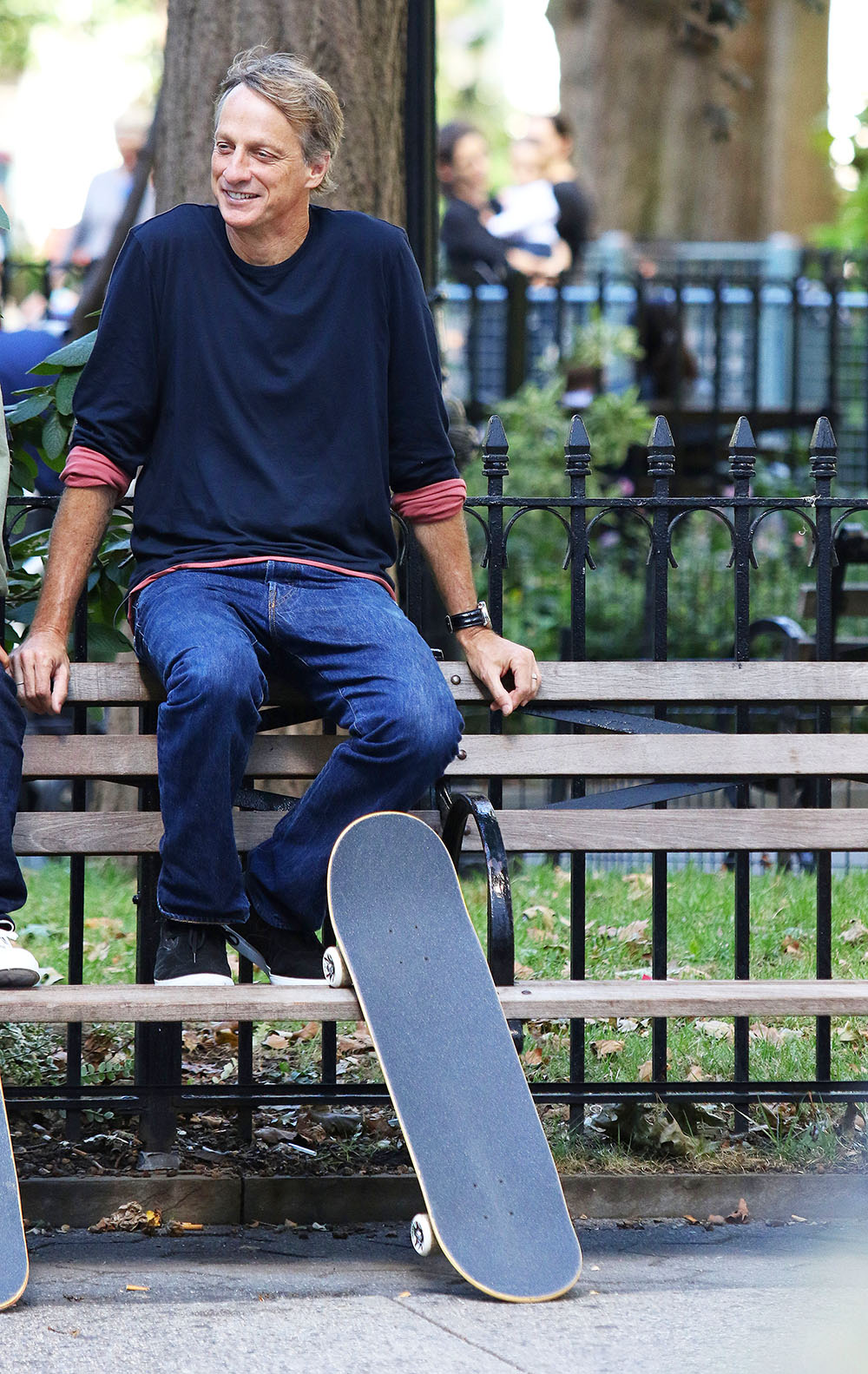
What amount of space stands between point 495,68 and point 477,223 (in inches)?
1218

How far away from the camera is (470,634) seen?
11.4ft

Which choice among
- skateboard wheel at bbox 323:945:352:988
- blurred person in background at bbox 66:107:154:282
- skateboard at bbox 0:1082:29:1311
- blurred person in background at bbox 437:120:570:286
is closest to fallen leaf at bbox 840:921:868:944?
skateboard wheel at bbox 323:945:352:988

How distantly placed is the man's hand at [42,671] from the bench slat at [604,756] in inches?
4.6

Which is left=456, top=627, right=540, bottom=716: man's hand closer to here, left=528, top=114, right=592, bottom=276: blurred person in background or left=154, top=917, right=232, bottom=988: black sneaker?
left=154, top=917, right=232, bottom=988: black sneaker

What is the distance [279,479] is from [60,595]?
49 centimetres

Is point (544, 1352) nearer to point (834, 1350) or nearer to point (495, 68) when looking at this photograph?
point (834, 1350)

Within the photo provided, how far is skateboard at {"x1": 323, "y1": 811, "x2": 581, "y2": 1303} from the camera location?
2742mm

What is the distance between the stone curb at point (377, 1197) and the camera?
3322 mm

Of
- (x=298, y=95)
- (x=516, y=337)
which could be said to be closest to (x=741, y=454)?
(x=298, y=95)

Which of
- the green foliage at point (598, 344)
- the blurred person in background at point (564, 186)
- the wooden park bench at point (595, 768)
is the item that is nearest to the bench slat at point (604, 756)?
the wooden park bench at point (595, 768)

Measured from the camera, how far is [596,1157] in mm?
3498

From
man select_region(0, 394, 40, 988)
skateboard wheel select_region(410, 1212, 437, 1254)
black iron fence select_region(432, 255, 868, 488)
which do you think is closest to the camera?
skateboard wheel select_region(410, 1212, 437, 1254)

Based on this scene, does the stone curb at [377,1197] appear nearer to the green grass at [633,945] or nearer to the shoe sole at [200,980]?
the green grass at [633,945]

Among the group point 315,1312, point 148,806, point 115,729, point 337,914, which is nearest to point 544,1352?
point 315,1312
